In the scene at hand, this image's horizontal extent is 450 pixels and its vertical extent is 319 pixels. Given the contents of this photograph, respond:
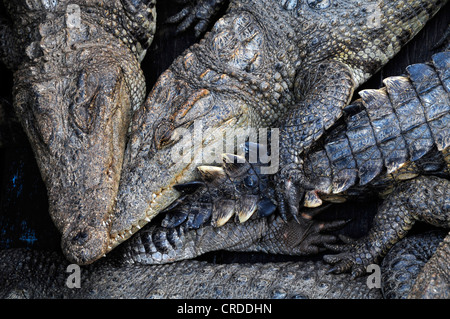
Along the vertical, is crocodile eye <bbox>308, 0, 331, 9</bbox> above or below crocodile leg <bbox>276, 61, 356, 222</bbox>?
Answer: above

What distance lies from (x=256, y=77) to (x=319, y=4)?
1.42ft

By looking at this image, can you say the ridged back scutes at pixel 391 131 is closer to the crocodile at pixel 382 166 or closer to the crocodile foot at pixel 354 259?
the crocodile at pixel 382 166

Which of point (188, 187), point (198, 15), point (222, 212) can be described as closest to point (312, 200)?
point (222, 212)

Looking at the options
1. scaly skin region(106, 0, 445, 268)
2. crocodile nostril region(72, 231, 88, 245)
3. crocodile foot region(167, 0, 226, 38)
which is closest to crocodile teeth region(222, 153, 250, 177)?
scaly skin region(106, 0, 445, 268)

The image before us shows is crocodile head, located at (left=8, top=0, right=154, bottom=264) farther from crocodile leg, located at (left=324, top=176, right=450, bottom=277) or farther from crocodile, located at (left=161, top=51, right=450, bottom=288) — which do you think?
crocodile leg, located at (left=324, top=176, right=450, bottom=277)

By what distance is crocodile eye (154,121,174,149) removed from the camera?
2396 mm

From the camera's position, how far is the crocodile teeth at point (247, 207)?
2.40m

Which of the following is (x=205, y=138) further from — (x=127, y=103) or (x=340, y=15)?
(x=340, y=15)

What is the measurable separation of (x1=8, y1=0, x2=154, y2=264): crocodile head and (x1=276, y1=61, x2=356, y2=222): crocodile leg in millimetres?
667

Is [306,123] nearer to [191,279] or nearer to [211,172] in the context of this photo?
[211,172]

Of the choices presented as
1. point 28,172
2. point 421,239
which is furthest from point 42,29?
point 421,239

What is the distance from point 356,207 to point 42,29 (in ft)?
5.09

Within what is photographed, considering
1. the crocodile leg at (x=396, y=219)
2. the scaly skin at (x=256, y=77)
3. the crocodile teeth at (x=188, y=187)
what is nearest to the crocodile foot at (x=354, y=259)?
the crocodile leg at (x=396, y=219)
